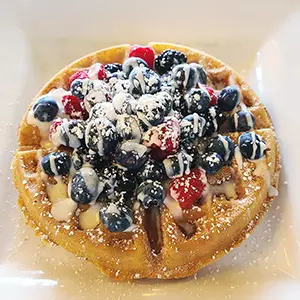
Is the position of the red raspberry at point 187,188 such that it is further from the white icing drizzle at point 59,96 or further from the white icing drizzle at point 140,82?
the white icing drizzle at point 59,96

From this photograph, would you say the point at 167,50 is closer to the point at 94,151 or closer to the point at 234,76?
the point at 234,76

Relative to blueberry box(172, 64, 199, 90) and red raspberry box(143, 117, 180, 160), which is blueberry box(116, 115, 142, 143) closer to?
red raspberry box(143, 117, 180, 160)

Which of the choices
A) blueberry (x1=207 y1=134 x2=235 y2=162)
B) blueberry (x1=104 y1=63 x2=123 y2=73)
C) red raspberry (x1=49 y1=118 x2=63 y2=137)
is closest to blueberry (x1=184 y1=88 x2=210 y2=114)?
blueberry (x1=207 y1=134 x2=235 y2=162)

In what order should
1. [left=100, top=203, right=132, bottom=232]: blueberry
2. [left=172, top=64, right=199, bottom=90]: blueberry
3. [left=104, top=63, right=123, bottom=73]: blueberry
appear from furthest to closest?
[left=104, top=63, right=123, bottom=73]: blueberry < [left=172, top=64, right=199, bottom=90]: blueberry < [left=100, top=203, right=132, bottom=232]: blueberry

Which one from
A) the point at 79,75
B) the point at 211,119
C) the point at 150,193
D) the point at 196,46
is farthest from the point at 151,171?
the point at 196,46

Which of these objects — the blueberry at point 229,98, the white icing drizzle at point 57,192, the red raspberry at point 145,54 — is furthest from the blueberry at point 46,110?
the blueberry at point 229,98
